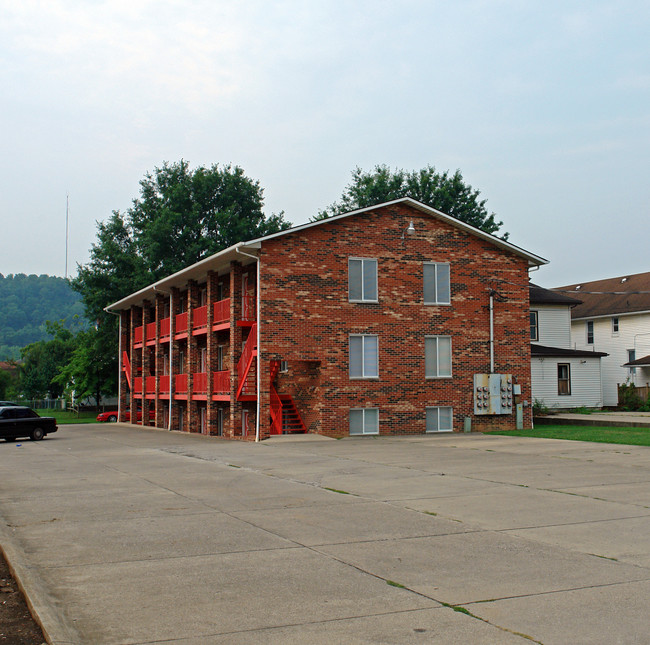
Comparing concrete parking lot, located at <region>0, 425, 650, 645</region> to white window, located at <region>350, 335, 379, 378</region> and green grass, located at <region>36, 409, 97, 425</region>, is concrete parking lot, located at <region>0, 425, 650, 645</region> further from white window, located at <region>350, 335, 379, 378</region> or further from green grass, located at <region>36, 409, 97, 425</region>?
green grass, located at <region>36, 409, 97, 425</region>

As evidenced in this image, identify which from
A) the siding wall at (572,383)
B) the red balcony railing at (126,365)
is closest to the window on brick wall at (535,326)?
the siding wall at (572,383)

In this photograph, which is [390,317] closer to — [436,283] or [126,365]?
[436,283]

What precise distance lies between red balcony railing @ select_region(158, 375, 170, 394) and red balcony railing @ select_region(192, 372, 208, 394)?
218 inches

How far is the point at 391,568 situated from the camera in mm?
A: 8016

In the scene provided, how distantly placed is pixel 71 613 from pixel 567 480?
10.5m

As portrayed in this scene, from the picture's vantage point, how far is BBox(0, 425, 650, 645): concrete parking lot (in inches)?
244

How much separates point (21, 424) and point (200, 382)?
7.32 m

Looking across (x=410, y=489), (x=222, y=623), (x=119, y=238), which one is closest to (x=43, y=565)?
(x=222, y=623)

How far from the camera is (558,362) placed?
41438 millimetres

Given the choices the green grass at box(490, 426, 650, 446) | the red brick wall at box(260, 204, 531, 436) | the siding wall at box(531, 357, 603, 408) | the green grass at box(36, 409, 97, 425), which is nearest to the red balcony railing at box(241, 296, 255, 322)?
the red brick wall at box(260, 204, 531, 436)

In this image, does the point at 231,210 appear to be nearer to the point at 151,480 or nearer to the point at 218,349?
the point at 218,349

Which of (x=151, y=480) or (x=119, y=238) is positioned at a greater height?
(x=119, y=238)

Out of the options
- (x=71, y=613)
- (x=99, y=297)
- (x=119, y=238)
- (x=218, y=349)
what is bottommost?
(x=71, y=613)

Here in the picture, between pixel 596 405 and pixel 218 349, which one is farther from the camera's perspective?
pixel 596 405
